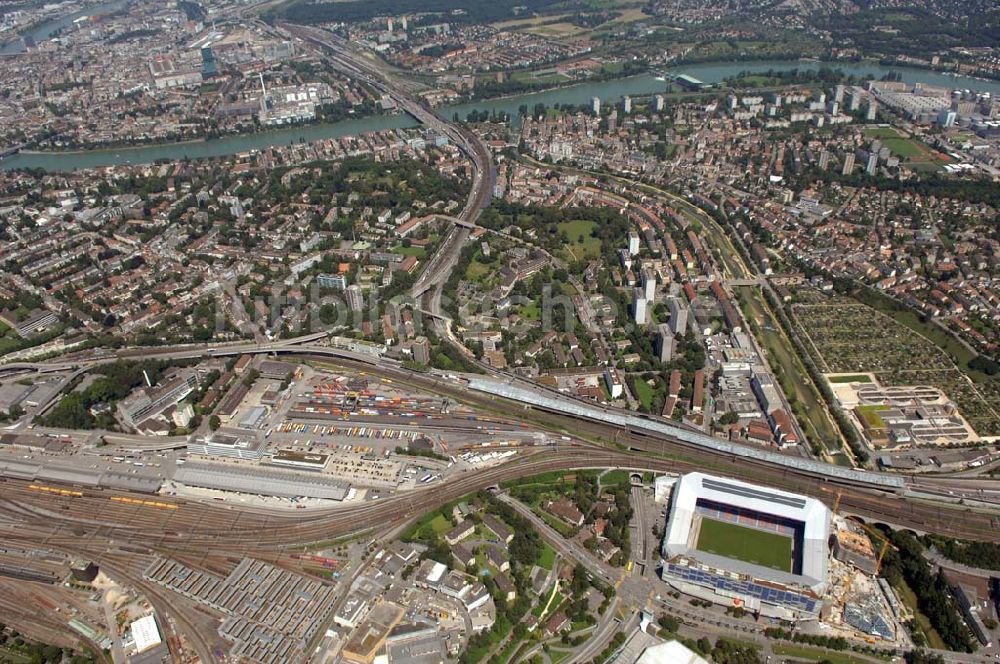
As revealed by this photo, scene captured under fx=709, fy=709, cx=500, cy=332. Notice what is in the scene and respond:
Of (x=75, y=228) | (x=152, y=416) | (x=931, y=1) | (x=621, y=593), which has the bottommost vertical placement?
(x=621, y=593)

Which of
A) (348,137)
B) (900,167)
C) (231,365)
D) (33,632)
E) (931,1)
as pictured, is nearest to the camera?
(33,632)

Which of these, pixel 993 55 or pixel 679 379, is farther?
pixel 993 55

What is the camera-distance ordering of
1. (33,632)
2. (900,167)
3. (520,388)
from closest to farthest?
(33,632) → (520,388) → (900,167)

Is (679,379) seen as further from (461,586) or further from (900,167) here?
(900,167)

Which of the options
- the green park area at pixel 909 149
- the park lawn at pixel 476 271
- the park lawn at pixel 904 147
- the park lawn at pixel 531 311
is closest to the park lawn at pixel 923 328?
the park lawn at pixel 531 311

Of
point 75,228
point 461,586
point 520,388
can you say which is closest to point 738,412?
point 520,388

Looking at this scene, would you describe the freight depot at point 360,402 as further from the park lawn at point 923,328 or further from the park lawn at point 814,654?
the park lawn at point 923,328

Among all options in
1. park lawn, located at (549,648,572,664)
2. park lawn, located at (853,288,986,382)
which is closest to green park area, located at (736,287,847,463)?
park lawn, located at (853,288,986,382)
